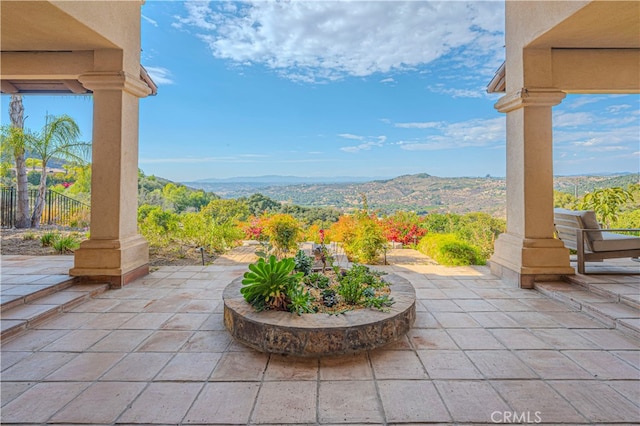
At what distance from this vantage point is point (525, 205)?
399 cm

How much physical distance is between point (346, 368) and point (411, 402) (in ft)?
1.62

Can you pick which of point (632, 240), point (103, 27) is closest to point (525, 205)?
point (632, 240)

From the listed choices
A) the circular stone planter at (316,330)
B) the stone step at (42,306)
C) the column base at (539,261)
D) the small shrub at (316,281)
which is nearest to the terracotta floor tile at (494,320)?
the circular stone planter at (316,330)

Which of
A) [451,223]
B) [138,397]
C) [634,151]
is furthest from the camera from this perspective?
[451,223]

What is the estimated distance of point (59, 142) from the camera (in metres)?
7.74

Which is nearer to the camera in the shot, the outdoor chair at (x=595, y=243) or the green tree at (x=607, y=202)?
the outdoor chair at (x=595, y=243)

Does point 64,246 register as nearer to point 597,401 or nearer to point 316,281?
point 316,281

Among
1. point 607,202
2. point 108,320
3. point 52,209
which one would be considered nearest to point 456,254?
point 607,202

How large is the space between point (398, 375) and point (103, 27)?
4.83 meters

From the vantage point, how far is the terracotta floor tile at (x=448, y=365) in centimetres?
199

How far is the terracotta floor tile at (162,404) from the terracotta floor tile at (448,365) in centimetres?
145

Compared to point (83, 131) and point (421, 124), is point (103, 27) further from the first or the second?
point (421, 124)

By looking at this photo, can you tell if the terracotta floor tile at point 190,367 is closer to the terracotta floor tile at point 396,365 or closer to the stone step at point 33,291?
the terracotta floor tile at point 396,365
